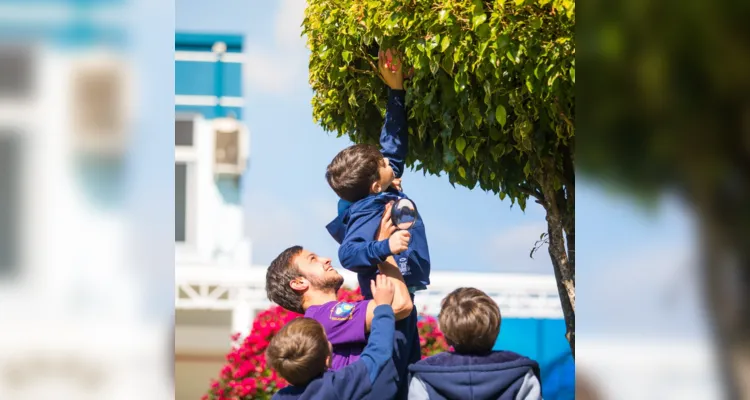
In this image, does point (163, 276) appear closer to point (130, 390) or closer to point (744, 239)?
point (130, 390)

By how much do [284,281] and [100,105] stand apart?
953 millimetres

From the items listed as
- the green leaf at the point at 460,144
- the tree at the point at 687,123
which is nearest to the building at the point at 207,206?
the green leaf at the point at 460,144

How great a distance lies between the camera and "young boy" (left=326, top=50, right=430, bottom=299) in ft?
10.6

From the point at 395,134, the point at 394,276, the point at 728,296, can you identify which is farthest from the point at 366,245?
the point at 728,296

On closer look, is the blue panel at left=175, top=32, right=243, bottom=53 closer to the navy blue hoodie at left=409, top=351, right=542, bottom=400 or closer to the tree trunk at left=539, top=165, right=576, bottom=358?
the tree trunk at left=539, top=165, right=576, bottom=358

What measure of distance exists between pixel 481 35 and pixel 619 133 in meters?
0.68

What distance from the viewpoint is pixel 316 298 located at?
3389 mm

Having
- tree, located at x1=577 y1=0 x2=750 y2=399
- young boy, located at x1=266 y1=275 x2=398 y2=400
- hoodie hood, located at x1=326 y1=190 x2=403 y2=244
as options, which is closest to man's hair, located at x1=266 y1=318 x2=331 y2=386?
young boy, located at x1=266 y1=275 x2=398 y2=400

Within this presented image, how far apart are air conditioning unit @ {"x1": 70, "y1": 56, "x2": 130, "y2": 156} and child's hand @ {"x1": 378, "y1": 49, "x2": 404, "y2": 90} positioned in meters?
1.10

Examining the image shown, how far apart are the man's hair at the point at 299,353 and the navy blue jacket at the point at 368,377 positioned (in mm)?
39

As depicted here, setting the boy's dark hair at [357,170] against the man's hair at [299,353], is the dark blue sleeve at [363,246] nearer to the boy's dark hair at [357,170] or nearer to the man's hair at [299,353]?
the boy's dark hair at [357,170]

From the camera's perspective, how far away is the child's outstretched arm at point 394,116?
11.4ft

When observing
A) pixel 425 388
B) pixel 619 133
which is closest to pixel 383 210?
pixel 425 388

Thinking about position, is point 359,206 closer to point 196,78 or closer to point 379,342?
point 379,342
